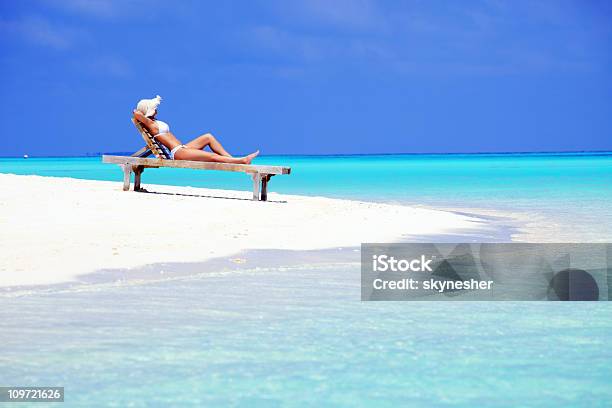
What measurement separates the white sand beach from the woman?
0.72 metres

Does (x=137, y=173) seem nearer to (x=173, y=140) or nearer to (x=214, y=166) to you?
(x=173, y=140)

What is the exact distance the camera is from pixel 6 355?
14.6ft

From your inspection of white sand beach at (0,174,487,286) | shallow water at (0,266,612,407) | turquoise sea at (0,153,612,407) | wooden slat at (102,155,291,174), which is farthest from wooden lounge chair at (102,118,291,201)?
shallow water at (0,266,612,407)

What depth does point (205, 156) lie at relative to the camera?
42.3 feet

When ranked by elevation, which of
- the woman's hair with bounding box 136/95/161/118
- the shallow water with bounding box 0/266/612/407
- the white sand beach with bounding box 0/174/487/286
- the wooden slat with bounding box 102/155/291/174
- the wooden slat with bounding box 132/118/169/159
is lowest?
A: the shallow water with bounding box 0/266/612/407

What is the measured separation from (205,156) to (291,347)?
27.6ft

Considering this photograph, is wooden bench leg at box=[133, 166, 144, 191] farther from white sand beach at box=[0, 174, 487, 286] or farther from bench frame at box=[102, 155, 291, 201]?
white sand beach at box=[0, 174, 487, 286]

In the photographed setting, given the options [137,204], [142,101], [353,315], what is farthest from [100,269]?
[142,101]

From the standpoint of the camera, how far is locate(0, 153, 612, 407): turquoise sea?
13.1ft

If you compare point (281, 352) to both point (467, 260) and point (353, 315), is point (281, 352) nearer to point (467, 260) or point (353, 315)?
point (353, 315)

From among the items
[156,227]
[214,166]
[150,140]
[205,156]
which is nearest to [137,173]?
[150,140]

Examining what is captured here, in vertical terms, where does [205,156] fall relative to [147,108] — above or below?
below

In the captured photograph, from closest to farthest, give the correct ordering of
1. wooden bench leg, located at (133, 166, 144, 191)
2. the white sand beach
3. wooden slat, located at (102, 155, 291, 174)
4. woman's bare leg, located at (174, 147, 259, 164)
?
1. the white sand beach
2. wooden slat, located at (102, 155, 291, 174)
3. woman's bare leg, located at (174, 147, 259, 164)
4. wooden bench leg, located at (133, 166, 144, 191)

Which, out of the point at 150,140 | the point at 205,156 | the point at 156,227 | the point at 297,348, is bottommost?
the point at 297,348
